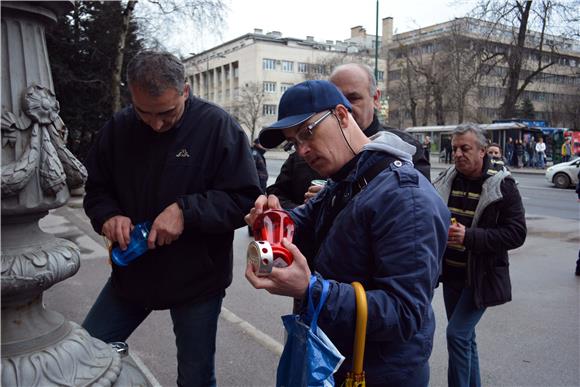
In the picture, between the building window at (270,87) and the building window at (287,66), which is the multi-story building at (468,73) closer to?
the building window at (287,66)

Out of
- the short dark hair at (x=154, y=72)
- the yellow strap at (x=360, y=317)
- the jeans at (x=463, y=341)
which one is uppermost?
the short dark hair at (x=154, y=72)

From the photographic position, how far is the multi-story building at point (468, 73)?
88.3 feet

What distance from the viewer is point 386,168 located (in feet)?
5.49

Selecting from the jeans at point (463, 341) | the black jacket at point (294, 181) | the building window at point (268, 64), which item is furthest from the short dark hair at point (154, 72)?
the building window at point (268, 64)

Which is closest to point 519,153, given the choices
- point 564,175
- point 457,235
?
point 564,175

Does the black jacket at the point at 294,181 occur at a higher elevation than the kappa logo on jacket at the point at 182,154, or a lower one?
lower

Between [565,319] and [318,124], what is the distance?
15.5ft

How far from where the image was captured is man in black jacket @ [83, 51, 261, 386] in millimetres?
2217

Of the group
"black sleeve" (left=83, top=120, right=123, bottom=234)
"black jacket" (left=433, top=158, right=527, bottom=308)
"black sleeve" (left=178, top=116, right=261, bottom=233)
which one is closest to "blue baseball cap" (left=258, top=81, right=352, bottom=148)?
"black sleeve" (left=178, top=116, right=261, bottom=233)

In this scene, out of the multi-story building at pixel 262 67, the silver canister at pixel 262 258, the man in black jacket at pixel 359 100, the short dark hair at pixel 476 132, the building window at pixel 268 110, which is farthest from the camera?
the building window at pixel 268 110

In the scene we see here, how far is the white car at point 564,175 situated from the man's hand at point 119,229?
19.5m

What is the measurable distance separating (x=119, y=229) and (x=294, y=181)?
1360 mm

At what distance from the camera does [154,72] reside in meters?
2.01

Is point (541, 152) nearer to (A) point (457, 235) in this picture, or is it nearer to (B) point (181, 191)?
(A) point (457, 235)
